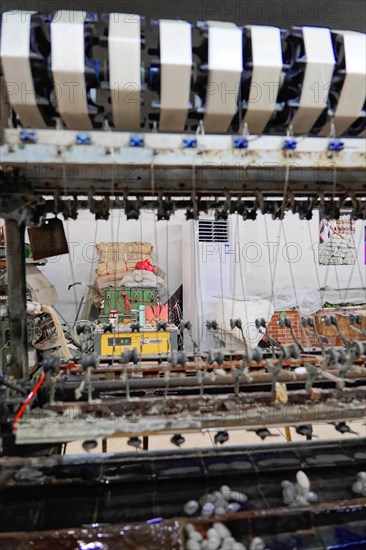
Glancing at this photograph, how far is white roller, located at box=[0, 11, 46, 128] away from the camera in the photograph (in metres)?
1.58

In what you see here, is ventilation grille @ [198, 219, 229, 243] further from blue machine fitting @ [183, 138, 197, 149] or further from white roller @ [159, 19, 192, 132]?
blue machine fitting @ [183, 138, 197, 149]

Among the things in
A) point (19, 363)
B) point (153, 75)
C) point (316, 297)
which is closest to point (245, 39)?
point (153, 75)

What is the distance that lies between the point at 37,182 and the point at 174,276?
5.52 m

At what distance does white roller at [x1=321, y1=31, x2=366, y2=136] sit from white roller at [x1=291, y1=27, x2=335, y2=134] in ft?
0.29

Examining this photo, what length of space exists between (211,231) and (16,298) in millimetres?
4605

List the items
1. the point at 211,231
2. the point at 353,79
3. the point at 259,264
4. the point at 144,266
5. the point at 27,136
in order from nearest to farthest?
1. the point at 27,136
2. the point at 353,79
3. the point at 144,266
4. the point at 211,231
5. the point at 259,264

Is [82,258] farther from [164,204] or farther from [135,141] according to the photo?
[135,141]

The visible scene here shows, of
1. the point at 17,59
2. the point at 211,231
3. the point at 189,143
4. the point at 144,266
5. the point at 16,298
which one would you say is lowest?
the point at 16,298

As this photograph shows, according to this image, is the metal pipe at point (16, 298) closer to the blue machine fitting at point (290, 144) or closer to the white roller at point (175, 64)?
the white roller at point (175, 64)

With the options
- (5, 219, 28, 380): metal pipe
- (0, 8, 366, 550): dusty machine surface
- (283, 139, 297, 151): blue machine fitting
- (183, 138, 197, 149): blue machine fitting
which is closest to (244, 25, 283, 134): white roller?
(0, 8, 366, 550): dusty machine surface

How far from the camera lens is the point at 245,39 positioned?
72.3 inches

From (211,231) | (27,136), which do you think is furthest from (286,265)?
(27,136)

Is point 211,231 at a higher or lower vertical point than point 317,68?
lower

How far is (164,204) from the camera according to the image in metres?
2.12
